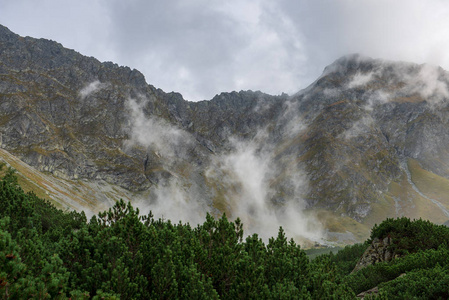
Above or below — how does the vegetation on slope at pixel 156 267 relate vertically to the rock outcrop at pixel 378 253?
below

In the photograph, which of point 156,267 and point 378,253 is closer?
point 156,267

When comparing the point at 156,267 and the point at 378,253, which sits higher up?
the point at 378,253

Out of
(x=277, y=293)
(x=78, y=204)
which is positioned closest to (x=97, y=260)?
(x=277, y=293)

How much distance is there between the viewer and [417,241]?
93.0ft

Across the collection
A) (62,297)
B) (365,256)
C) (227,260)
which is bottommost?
(62,297)

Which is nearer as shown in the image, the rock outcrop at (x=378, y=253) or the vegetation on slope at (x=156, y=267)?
the vegetation on slope at (x=156, y=267)

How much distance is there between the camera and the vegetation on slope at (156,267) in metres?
8.34

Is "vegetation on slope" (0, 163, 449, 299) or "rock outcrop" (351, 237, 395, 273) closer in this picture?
"vegetation on slope" (0, 163, 449, 299)

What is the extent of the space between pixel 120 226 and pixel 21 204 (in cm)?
987

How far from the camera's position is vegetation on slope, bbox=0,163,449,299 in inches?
328

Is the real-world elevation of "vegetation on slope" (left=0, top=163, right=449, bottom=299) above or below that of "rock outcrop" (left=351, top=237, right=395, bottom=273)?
below

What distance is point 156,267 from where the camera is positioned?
11.6 m

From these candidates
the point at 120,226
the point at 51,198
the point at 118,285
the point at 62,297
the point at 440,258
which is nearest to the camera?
the point at 62,297

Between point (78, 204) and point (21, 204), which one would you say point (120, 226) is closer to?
point (21, 204)
